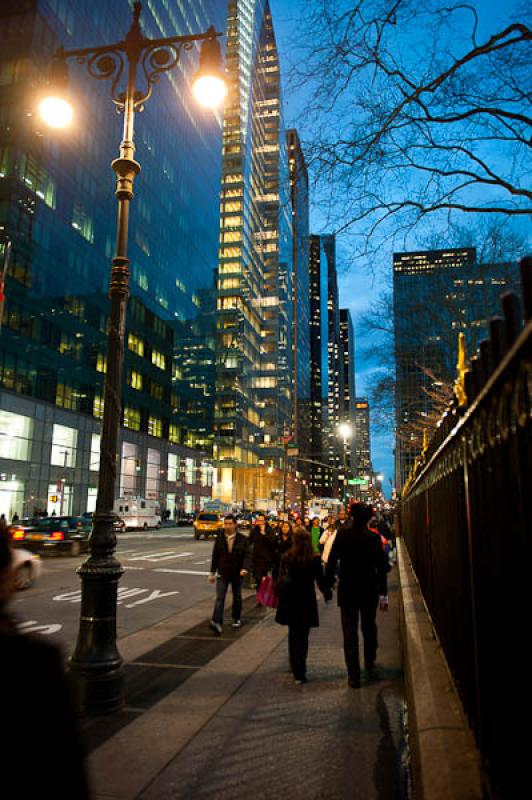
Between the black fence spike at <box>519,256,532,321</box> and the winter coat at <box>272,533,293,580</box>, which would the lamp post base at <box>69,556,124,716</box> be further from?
the winter coat at <box>272,533,293,580</box>

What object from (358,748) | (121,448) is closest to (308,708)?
(358,748)

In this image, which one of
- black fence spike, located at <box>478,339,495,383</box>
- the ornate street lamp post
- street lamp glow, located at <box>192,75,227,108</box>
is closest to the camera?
black fence spike, located at <box>478,339,495,383</box>

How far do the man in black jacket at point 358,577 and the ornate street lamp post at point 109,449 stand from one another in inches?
107

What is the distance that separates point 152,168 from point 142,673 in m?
80.4

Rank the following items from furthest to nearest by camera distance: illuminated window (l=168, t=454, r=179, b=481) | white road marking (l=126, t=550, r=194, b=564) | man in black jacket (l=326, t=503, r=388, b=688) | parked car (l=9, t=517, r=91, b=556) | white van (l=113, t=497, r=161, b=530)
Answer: illuminated window (l=168, t=454, r=179, b=481), white van (l=113, t=497, r=161, b=530), parked car (l=9, t=517, r=91, b=556), white road marking (l=126, t=550, r=194, b=564), man in black jacket (l=326, t=503, r=388, b=688)

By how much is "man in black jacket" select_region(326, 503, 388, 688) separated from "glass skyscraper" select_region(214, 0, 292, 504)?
90521mm

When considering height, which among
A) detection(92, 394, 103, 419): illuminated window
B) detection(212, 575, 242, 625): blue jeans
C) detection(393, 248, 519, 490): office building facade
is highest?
detection(92, 394, 103, 419): illuminated window

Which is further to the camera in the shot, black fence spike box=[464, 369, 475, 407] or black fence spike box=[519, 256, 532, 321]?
black fence spike box=[464, 369, 475, 407]

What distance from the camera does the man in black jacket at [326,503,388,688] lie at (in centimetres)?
693

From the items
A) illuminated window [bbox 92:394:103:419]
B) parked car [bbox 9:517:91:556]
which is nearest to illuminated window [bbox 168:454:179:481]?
illuminated window [bbox 92:394:103:419]

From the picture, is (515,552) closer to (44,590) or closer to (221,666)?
(221,666)

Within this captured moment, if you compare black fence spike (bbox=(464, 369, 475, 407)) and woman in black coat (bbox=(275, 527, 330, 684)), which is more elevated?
black fence spike (bbox=(464, 369, 475, 407))

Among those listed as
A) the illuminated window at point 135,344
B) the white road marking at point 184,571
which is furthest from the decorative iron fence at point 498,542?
the illuminated window at point 135,344

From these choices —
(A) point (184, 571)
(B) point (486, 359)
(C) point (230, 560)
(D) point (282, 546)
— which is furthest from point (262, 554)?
(B) point (486, 359)
